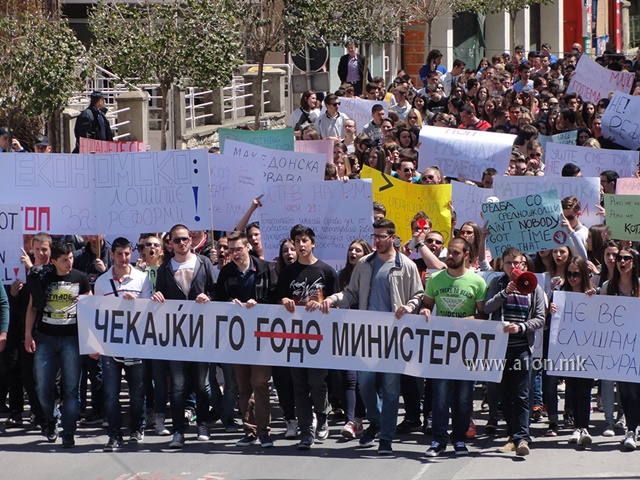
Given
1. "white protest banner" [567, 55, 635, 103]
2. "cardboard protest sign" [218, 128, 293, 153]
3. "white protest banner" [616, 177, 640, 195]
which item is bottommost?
"white protest banner" [616, 177, 640, 195]

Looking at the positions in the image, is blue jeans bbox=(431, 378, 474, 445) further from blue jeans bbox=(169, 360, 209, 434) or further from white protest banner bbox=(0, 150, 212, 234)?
white protest banner bbox=(0, 150, 212, 234)

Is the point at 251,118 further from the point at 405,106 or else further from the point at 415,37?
the point at 415,37

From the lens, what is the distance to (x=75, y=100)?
21.9m

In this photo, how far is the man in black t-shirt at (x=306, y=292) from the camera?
9.96m

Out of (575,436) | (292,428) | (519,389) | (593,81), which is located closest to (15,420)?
(292,428)

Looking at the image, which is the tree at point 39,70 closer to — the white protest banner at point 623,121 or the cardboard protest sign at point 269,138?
the cardboard protest sign at point 269,138

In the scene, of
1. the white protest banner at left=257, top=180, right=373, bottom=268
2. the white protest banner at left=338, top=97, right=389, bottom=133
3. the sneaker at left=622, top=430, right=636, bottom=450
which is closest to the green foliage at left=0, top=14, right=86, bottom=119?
the white protest banner at left=338, top=97, right=389, bottom=133

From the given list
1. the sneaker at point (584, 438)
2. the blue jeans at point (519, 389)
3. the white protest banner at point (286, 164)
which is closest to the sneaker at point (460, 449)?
the blue jeans at point (519, 389)

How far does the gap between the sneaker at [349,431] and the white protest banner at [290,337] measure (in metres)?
0.50

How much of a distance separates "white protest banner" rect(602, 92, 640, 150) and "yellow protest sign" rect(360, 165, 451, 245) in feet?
13.7

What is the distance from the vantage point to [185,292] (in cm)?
1015

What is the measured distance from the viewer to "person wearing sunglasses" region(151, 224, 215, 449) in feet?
32.9

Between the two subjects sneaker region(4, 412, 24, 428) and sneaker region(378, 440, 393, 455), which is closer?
sneaker region(378, 440, 393, 455)

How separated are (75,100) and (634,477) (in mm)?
14941
